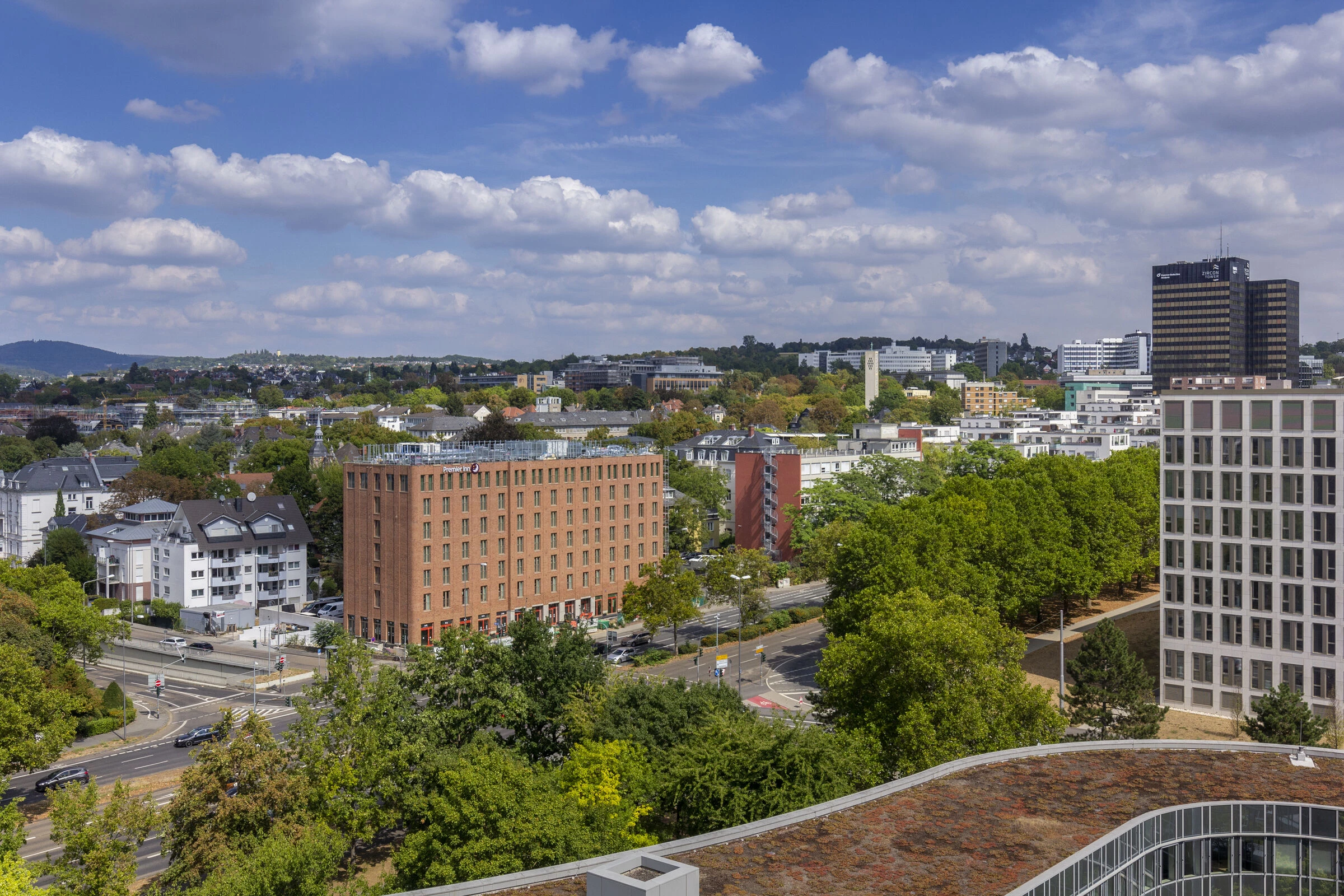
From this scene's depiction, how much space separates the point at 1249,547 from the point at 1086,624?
25218 mm

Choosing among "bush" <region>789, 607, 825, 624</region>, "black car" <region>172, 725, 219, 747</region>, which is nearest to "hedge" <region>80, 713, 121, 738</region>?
"black car" <region>172, 725, 219, 747</region>

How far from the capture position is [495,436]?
137m

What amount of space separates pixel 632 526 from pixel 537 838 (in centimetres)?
7055

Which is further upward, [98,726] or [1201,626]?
[1201,626]

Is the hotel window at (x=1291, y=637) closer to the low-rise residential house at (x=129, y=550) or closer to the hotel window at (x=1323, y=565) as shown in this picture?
the hotel window at (x=1323, y=565)

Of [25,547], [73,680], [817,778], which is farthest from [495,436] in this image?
[817,778]

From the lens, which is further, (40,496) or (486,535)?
(40,496)

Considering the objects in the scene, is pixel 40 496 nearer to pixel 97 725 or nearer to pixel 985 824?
pixel 97 725

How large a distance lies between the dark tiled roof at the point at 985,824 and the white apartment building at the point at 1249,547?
90.0 ft

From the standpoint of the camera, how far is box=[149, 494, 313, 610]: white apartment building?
343ft

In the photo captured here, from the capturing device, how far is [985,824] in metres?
30.2

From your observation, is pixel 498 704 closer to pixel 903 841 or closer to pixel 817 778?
pixel 817 778

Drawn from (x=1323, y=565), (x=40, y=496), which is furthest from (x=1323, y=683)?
(x=40, y=496)

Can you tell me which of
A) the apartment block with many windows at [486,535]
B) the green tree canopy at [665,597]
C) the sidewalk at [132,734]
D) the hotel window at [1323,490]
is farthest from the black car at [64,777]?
the hotel window at [1323,490]
